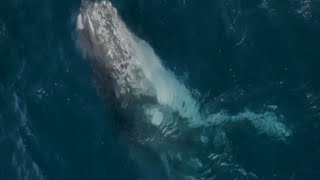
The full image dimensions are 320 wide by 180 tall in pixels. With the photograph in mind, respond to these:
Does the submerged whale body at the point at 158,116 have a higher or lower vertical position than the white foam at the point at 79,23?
Answer: lower

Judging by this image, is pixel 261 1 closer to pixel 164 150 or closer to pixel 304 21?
pixel 304 21

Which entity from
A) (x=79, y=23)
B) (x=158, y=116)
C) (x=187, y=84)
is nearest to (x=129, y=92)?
(x=158, y=116)

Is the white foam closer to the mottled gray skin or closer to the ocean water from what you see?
the mottled gray skin

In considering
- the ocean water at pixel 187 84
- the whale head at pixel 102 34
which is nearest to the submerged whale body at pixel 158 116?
the whale head at pixel 102 34

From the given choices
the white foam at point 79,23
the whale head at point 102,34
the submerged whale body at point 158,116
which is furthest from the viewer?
the white foam at point 79,23

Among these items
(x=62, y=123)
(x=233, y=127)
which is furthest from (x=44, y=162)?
(x=233, y=127)

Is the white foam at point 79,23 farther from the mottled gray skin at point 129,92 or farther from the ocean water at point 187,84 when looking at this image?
the ocean water at point 187,84

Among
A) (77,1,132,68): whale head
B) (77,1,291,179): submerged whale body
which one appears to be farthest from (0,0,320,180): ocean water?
(77,1,132,68): whale head
